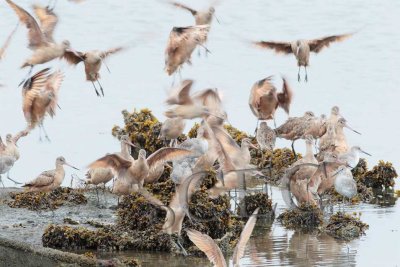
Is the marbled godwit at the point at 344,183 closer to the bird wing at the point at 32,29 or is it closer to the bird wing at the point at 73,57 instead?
the bird wing at the point at 73,57

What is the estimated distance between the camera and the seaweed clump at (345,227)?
14562 millimetres

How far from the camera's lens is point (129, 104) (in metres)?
21.7

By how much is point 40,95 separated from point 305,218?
360cm

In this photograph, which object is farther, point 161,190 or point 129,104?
point 129,104

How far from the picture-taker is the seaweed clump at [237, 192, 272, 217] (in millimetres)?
15516

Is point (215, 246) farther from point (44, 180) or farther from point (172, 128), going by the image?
point (172, 128)

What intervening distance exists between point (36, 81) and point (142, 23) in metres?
14.4

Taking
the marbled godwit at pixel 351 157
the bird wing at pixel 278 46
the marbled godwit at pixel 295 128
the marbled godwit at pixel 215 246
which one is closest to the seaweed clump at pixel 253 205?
the marbled godwit at pixel 351 157

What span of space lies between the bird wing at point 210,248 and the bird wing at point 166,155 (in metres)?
2.36

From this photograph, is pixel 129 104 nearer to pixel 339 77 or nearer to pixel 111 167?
pixel 339 77

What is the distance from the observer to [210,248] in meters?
11.6

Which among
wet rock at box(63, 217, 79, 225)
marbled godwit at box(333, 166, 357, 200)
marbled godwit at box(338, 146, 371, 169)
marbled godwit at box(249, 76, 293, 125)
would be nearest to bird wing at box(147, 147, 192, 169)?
wet rock at box(63, 217, 79, 225)

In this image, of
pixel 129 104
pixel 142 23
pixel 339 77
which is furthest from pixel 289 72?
pixel 142 23

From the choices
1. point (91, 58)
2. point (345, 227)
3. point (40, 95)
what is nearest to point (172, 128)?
point (91, 58)
